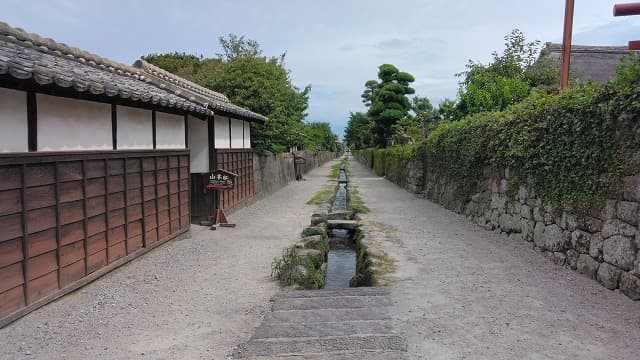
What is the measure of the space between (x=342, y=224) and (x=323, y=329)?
835 centimetres

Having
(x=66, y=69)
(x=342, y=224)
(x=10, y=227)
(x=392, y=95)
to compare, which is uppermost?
(x=392, y=95)

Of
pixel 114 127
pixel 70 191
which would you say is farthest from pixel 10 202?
pixel 114 127

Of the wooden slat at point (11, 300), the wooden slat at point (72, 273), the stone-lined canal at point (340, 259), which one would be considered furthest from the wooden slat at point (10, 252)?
the stone-lined canal at point (340, 259)

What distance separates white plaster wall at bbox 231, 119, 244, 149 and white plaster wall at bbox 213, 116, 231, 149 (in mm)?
562

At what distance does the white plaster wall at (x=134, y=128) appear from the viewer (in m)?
7.21

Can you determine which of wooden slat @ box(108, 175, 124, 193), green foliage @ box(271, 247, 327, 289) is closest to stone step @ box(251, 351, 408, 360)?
green foliage @ box(271, 247, 327, 289)

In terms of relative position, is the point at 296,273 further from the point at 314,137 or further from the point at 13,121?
the point at 314,137

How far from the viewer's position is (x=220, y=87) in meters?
18.6

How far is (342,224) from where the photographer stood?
1261 cm

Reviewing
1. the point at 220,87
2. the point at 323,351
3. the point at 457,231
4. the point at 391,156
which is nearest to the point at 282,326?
the point at 323,351

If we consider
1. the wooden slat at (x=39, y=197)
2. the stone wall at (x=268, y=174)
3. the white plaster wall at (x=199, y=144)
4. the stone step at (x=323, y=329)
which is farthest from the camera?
the stone wall at (x=268, y=174)

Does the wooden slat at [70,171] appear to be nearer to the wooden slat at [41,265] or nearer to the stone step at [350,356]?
the wooden slat at [41,265]

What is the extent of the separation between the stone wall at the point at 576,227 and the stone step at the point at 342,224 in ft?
11.1

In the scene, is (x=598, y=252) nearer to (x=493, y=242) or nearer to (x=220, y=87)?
(x=493, y=242)
